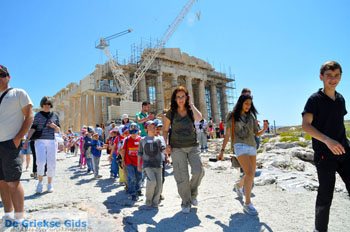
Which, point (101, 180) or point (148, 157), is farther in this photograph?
point (101, 180)

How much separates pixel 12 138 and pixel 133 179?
7.06 feet

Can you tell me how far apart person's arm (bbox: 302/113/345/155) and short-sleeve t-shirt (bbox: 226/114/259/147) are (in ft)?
3.69

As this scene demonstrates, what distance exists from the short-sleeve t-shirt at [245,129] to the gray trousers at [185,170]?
65cm

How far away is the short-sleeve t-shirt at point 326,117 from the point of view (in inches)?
98.3

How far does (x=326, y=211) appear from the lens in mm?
2428

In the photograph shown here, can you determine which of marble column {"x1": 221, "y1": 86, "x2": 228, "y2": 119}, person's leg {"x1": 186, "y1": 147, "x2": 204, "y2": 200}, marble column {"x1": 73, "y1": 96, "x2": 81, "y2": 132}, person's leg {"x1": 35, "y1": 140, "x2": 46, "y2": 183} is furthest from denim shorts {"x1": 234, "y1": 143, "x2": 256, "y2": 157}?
marble column {"x1": 221, "y1": 86, "x2": 228, "y2": 119}

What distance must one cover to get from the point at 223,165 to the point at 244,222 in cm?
415

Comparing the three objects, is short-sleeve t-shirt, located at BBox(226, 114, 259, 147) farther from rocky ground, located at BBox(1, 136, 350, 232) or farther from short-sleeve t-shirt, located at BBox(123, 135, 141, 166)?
short-sleeve t-shirt, located at BBox(123, 135, 141, 166)

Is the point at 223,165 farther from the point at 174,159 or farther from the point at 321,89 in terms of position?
the point at 321,89

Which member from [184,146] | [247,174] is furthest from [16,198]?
[247,174]

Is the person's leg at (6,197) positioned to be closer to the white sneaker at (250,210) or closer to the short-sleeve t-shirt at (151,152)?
the short-sleeve t-shirt at (151,152)

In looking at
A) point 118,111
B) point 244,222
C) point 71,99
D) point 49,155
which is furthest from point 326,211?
point 71,99

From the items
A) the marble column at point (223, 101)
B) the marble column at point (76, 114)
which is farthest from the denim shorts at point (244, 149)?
the marble column at point (223, 101)

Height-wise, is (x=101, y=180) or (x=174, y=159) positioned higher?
(x=174, y=159)
